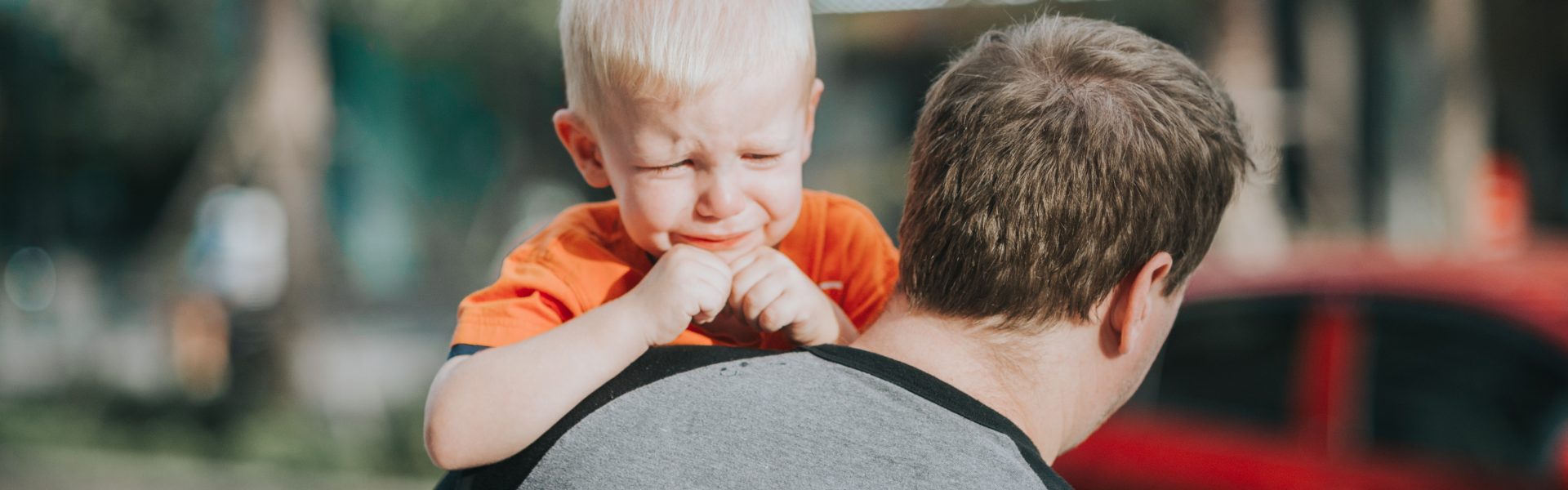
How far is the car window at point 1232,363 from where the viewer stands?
4.05 metres

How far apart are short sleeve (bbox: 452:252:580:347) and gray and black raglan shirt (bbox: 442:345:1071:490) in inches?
7.8

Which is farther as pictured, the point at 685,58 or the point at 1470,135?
the point at 1470,135

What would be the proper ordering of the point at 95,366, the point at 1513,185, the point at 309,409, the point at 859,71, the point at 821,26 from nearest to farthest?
the point at 309,409
the point at 1513,185
the point at 95,366
the point at 821,26
the point at 859,71

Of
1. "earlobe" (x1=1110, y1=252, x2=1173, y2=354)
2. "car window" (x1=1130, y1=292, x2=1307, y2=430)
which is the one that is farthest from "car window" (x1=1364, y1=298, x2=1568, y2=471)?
"earlobe" (x1=1110, y1=252, x2=1173, y2=354)

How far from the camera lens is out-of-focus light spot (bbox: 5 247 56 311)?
59.7ft

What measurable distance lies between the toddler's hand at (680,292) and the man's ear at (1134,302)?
18.2 inches

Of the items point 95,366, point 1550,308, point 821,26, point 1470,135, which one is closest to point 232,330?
point 95,366

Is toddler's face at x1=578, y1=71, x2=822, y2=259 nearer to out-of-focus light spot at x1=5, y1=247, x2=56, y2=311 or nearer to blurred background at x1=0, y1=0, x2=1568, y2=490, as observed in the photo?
blurred background at x1=0, y1=0, x2=1568, y2=490

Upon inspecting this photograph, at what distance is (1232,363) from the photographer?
13.9 ft

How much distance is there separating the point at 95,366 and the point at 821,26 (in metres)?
6.76

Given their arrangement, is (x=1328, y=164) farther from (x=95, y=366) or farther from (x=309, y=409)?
(x=95, y=366)

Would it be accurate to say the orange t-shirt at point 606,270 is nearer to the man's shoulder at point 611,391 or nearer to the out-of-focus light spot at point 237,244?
the man's shoulder at point 611,391

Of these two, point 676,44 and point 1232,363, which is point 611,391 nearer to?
point 676,44

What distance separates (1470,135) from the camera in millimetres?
9047
